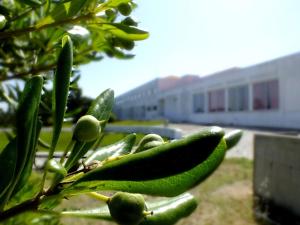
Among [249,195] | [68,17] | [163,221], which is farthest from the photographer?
[249,195]

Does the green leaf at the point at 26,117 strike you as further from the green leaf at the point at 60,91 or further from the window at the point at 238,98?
the window at the point at 238,98

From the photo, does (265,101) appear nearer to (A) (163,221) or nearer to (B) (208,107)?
(B) (208,107)

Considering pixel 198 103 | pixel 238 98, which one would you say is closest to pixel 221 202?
pixel 238 98

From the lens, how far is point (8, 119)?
1.23 m

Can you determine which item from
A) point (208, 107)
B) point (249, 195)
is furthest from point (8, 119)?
point (208, 107)

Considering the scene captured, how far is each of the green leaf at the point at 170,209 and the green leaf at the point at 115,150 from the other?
98 millimetres

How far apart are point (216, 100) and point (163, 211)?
28.0m

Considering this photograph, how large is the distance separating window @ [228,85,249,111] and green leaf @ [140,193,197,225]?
24429 mm

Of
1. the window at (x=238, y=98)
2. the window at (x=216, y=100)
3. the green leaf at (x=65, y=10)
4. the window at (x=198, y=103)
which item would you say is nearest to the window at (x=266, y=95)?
the window at (x=238, y=98)

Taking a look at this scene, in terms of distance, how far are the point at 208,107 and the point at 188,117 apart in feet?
10.4

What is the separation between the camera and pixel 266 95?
22.8 metres

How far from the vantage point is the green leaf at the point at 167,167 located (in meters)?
0.38

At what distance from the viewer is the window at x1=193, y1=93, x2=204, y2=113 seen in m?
30.4

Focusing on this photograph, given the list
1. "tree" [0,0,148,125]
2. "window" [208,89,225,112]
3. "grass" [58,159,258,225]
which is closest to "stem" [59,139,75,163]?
"tree" [0,0,148,125]
